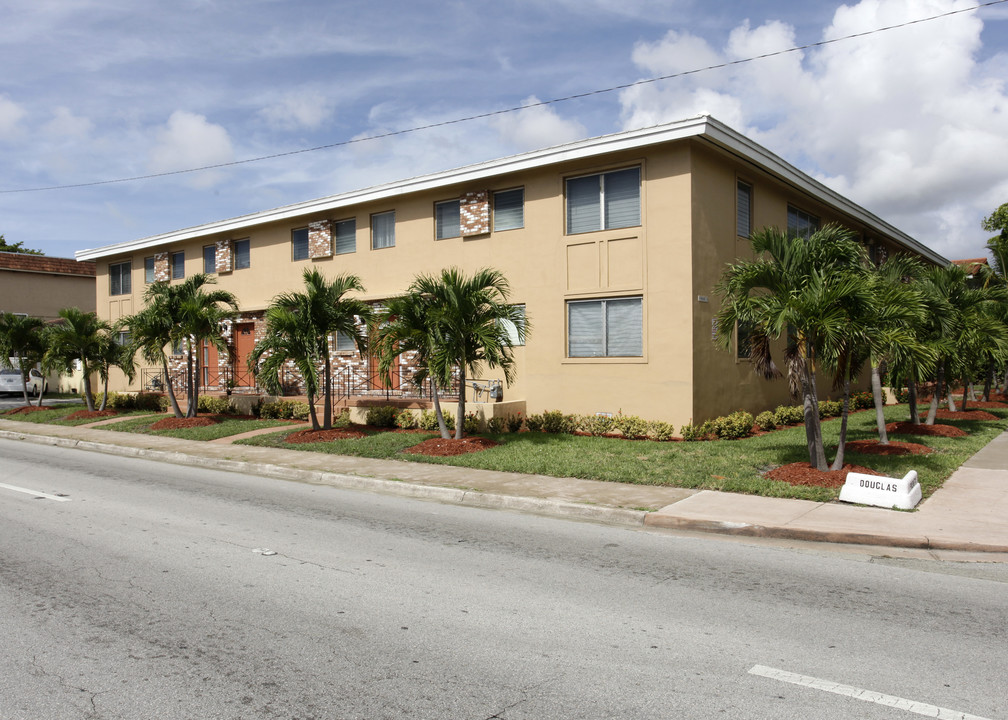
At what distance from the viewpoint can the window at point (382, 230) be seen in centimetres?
2103

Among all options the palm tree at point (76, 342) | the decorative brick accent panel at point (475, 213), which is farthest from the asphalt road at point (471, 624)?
the palm tree at point (76, 342)

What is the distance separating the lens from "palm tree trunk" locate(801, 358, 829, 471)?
11.0m

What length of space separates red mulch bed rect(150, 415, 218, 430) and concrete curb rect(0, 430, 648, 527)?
93.8 inches

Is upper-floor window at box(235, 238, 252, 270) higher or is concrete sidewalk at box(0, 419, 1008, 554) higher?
upper-floor window at box(235, 238, 252, 270)

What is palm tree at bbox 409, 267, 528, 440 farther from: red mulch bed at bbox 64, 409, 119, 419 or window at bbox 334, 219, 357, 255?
red mulch bed at bbox 64, 409, 119, 419

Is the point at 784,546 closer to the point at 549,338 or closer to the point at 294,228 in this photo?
the point at 549,338

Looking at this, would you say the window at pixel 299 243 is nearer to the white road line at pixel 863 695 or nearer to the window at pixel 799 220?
the window at pixel 799 220

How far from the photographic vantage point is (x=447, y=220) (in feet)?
65.0

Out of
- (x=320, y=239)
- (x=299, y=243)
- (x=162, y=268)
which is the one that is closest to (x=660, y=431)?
(x=320, y=239)

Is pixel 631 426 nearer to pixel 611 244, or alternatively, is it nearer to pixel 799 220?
pixel 611 244

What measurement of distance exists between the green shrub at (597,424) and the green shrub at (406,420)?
418cm

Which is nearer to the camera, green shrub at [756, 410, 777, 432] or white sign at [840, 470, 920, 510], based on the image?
white sign at [840, 470, 920, 510]

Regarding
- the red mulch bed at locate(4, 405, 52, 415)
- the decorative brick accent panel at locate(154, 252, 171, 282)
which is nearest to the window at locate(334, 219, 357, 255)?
the decorative brick accent panel at locate(154, 252, 171, 282)

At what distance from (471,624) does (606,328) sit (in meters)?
12.0
